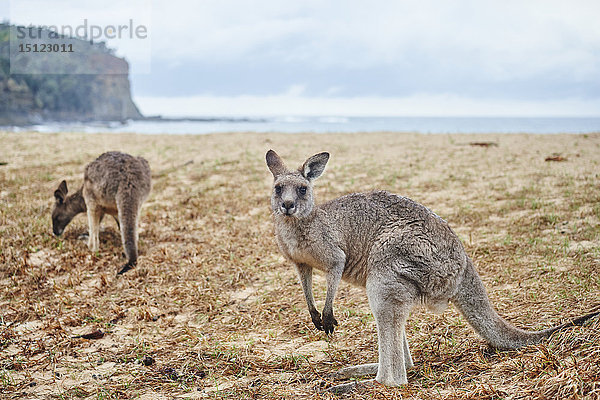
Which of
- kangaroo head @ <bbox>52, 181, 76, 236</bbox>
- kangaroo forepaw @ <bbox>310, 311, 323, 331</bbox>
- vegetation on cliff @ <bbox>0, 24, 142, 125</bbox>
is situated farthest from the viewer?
vegetation on cliff @ <bbox>0, 24, 142, 125</bbox>

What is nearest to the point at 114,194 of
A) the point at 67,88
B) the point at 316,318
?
the point at 316,318

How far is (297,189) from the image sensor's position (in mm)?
3658

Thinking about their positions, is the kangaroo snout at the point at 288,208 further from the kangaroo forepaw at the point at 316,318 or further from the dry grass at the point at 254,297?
the dry grass at the point at 254,297

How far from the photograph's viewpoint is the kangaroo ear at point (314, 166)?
3738mm

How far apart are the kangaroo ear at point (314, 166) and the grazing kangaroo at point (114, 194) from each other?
2.89 m

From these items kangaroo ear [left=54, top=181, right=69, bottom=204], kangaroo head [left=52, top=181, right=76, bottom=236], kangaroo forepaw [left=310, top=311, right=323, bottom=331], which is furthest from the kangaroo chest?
kangaroo ear [left=54, top=181, right=69, bottom=204]

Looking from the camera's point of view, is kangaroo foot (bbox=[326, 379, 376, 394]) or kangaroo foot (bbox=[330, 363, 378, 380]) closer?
kangaroo foot (bbox=[326, 379, 376, 394])

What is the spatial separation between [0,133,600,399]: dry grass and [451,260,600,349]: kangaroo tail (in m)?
0.09

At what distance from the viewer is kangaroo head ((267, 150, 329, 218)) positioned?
355 cm

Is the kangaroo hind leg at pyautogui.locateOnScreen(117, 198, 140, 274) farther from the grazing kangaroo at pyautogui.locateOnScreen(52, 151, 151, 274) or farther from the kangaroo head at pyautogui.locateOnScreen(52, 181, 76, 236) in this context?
the kangaroo head at pyautogui.locateOnScreen(52, 181, 76, 236)

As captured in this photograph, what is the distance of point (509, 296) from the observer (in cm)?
430

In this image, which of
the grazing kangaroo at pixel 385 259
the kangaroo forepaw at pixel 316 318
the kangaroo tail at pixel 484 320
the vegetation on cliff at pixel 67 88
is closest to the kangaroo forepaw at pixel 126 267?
the grazing kangaroo at pixel 385 259

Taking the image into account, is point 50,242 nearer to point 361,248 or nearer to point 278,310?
point 278,310

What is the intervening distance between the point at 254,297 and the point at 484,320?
2.34 metres
